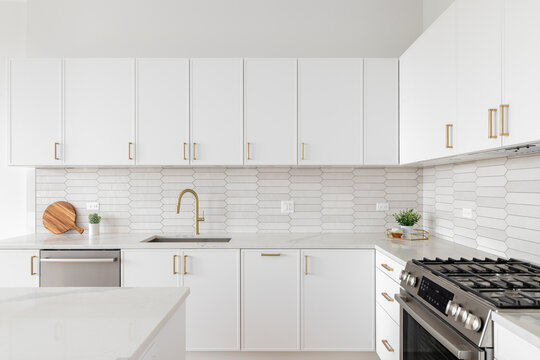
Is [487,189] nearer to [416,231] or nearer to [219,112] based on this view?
[416,231]

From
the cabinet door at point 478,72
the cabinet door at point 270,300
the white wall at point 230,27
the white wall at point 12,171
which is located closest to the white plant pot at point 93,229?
the white wall at point 12,171

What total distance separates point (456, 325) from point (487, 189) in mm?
1231

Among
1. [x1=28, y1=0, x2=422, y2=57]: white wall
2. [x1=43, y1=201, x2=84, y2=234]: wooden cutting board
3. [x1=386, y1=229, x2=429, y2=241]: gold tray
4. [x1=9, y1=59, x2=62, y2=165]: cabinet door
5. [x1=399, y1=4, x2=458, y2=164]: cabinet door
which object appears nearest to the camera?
[x1=399, y1=4, x2=458, y2=164]: cabinet door

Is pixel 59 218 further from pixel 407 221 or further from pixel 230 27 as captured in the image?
pixel 407 221

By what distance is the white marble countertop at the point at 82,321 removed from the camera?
34.1 inches

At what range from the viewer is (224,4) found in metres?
3.13

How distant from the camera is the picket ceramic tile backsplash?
309 cm

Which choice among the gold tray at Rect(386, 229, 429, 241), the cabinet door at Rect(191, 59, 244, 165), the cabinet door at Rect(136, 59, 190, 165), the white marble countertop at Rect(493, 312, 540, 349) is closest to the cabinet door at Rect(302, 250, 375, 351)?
the gold tray at Rect(386, 229, 429, 241)

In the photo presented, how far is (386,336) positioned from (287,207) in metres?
1.28

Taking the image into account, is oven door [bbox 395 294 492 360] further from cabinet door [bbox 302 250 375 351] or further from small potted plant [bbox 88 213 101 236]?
small potted plant [bbox 88 213 101 236]

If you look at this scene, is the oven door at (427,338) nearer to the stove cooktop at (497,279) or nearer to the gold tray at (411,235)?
the stove cooktop at (497,279)

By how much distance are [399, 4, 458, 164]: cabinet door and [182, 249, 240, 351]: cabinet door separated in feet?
4.91

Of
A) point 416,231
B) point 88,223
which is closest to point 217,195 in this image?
point 88,223

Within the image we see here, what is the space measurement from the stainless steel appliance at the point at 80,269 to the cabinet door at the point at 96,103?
71cm
